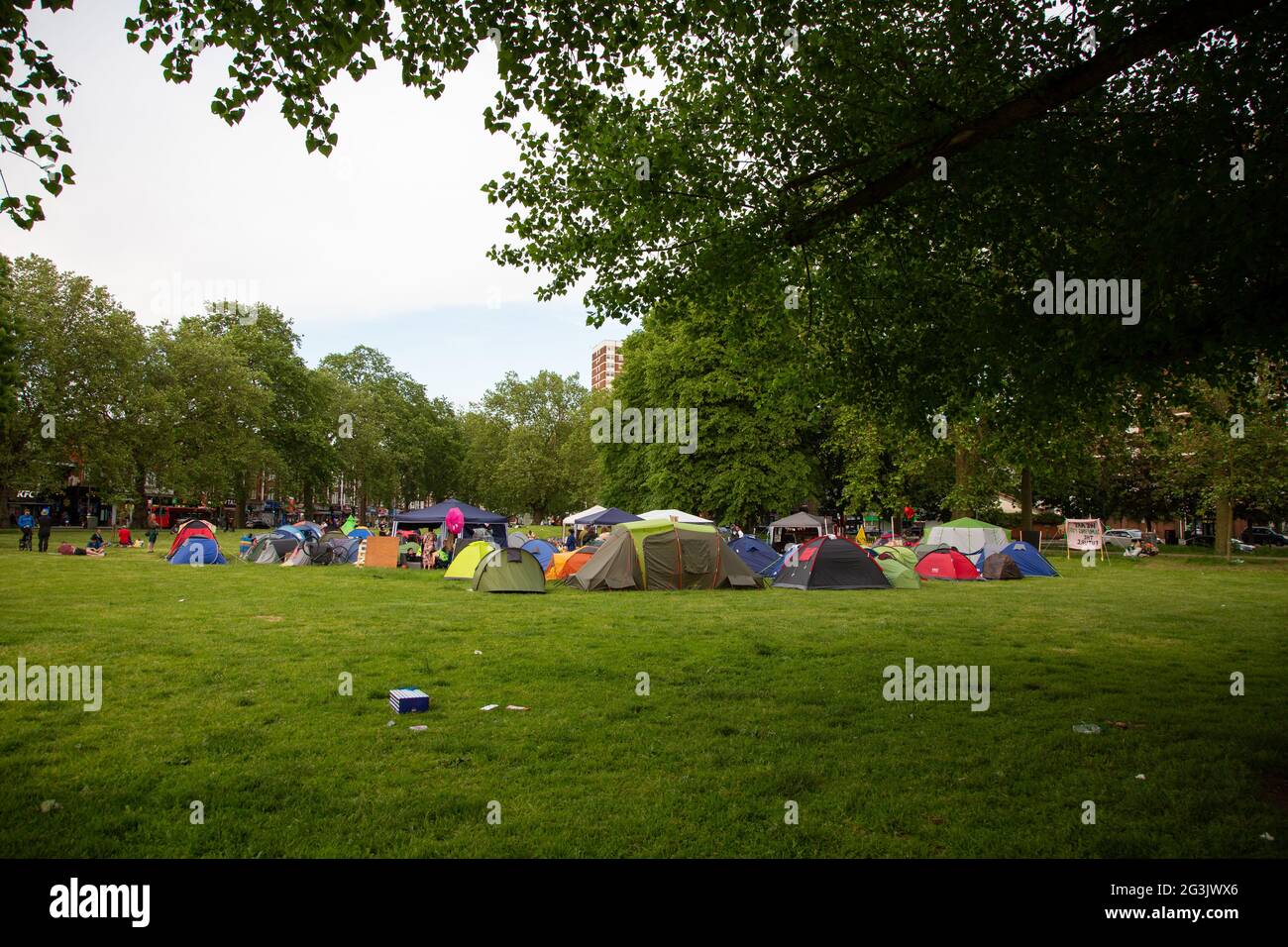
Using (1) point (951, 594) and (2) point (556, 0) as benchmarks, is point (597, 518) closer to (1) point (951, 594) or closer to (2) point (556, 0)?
(1) point (951, 594)

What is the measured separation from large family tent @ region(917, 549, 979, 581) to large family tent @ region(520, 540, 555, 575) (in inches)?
498

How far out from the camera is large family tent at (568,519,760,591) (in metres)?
20.1

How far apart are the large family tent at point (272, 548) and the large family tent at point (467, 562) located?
8.13 metres

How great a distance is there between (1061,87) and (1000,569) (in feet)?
72.0

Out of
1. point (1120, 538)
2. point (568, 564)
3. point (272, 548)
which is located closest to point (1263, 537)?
point (1120, 538)

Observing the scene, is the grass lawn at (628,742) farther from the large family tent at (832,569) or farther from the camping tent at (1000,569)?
the camping tent at (1000,569)

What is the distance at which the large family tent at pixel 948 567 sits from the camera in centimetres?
2525

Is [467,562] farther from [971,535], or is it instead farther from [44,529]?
[971,535]

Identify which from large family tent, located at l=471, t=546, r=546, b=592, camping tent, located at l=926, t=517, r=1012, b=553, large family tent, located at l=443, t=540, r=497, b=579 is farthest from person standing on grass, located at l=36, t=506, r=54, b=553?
camping tent, located at l=926, t=517, r=1012, b=553

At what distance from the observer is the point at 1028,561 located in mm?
27156

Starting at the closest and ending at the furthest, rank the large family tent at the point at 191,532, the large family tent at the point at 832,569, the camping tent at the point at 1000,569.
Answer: the large family tent at the point at 832,569 < the camping tent at the point at 1000,569 < the large family tent at the point at 191,532

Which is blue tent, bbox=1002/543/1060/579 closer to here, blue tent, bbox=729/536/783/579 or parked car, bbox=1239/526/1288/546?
blue tent, bbox=729/536/783/579

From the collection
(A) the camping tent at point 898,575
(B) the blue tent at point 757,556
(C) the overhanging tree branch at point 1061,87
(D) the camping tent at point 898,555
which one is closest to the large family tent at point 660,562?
(A) the camping tent at point 898,575
